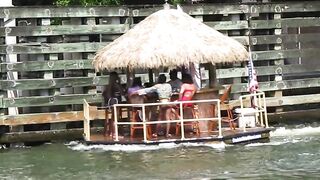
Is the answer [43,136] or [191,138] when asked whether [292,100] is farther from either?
[43,136]

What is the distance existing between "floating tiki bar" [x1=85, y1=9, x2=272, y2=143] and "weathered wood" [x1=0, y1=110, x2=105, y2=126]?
4.39ft

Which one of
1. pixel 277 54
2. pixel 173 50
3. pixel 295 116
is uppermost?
pixel 173 50

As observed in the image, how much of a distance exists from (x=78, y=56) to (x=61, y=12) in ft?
4.06

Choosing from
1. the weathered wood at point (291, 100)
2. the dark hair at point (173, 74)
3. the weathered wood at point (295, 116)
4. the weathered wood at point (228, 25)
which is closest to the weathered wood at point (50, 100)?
the dark hair at point (173, 74)

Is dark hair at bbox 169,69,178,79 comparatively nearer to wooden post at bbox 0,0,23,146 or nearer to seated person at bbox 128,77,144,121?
seated person at bbox 128,77,144,121

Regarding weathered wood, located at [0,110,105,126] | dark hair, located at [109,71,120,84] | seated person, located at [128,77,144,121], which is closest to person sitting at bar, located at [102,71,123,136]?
dark hair, located at [109,71,120,84]

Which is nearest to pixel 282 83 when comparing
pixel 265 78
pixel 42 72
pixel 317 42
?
pixel 265 78

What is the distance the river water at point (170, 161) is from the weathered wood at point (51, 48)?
223 cm

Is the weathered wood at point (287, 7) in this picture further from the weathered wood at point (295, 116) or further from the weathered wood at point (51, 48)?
the weathered wood at point (51, 48)

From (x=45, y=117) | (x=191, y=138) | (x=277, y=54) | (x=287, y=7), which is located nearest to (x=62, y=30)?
(x=45, y=117)

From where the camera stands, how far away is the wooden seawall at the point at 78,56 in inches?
619

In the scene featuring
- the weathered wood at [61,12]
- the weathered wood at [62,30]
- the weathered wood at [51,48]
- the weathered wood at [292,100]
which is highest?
the weathered wood at [61,12]

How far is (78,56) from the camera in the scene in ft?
54.8

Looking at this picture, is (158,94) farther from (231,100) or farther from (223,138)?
(231,100)
